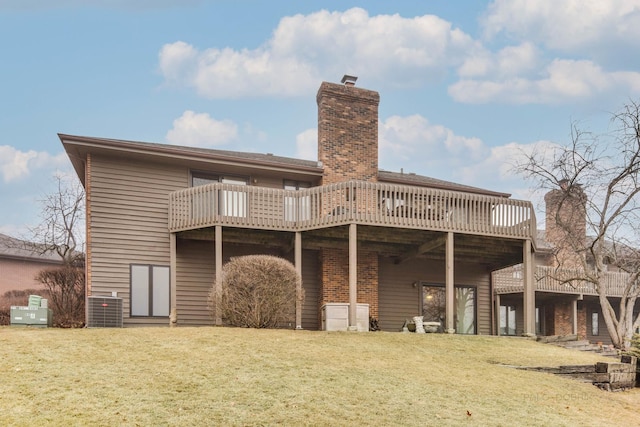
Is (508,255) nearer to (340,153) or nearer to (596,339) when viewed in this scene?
(340,153)

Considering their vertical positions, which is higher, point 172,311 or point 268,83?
point 268,83

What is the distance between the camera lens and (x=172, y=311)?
18.2 metres

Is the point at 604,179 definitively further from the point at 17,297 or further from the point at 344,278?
the point at 17,297

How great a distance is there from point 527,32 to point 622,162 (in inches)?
423

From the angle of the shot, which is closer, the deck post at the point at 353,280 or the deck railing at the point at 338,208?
the deck post at the point at 353,280

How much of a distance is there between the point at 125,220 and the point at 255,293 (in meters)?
5.50

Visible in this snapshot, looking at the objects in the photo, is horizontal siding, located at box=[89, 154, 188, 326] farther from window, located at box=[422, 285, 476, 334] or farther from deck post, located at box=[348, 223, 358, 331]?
window, located at box=[422, 285, 476, 334]

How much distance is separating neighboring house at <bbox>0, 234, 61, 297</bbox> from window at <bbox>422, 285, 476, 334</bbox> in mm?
19165

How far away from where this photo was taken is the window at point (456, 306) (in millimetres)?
22516

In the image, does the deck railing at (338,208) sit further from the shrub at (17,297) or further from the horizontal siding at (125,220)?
the shrub at (17,297)

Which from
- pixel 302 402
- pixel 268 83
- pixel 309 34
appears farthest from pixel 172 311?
pixel 268 83

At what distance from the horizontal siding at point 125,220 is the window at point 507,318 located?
52.0ft

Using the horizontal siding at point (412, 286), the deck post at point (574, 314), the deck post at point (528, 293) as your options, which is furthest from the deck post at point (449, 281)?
the deck post at point (574, 314)

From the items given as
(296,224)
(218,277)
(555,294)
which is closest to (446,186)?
(296,224)
